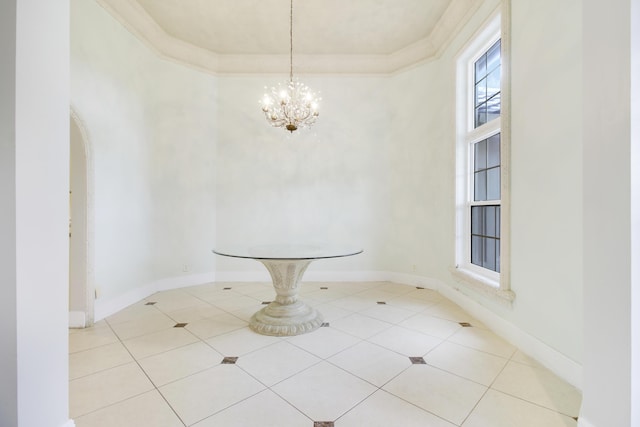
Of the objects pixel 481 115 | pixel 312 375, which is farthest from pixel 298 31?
pixel 312 375

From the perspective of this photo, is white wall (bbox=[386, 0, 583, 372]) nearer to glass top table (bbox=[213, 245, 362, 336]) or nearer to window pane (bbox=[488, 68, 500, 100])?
window pane (bbox=[488, 68, 500, 100])

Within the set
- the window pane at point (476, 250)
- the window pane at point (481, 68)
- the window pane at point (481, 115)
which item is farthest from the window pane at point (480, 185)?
the window pane at point (481, 68)

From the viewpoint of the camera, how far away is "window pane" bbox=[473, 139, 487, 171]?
339 cm

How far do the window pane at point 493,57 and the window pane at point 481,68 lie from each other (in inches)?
2.3

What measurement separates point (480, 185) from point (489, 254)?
83cm

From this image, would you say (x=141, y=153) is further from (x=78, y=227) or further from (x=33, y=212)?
(x=33, y=212)

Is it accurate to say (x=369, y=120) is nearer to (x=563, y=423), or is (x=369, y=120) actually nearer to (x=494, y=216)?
(x=494, y=216)

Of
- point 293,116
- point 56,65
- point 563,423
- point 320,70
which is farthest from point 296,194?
point 563,423

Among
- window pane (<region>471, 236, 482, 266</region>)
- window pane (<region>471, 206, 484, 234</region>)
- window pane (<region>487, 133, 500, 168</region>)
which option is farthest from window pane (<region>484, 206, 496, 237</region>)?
window pane (<region>487, 133, 500, 168</region>)

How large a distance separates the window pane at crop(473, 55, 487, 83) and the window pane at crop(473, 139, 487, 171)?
2.58ft

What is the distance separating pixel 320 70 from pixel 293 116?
1.64 metres

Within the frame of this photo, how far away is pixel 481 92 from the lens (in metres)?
3.47

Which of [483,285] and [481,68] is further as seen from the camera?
[481,68]

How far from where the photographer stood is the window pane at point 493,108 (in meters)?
3.13
